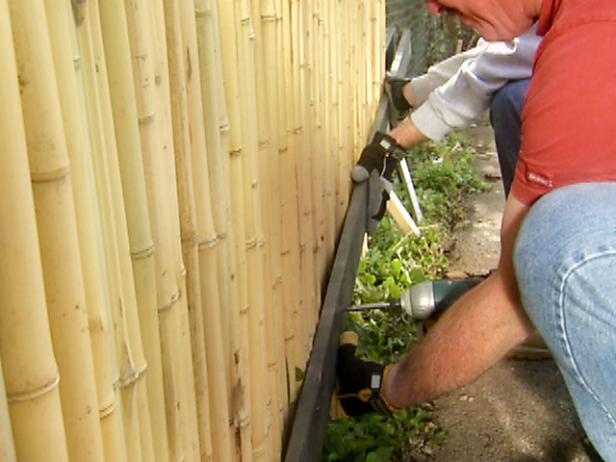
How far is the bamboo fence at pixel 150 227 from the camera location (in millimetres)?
922

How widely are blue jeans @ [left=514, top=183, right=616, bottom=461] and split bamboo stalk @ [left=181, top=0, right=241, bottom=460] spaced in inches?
23.9

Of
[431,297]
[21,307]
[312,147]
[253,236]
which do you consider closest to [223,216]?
[253,236]

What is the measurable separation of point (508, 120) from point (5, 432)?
2.91 m

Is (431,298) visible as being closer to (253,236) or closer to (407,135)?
(407,135)

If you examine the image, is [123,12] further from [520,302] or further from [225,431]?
[520,302]

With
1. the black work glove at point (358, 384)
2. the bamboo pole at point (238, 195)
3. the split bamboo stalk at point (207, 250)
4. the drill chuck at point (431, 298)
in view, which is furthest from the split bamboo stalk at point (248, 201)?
the drill chuck at point (431, 298)

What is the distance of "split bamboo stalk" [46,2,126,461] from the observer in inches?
37.5

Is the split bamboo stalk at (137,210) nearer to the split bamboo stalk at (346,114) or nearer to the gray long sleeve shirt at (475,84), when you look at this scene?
the split bamboo stalk at (346,114)

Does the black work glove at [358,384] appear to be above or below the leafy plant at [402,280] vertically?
above

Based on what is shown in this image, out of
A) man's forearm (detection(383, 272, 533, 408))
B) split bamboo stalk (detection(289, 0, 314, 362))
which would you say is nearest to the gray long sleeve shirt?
split bamboo stalk (detection(289, 0, 314, 362))

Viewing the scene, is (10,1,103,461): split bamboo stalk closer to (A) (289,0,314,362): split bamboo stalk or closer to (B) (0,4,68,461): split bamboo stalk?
(B) (0,4,68,461): split bamboo stalk

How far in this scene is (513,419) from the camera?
3287 millimetres

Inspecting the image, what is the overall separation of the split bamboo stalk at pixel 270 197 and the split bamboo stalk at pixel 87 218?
2.89 feet

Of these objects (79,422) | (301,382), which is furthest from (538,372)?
(79,422)
